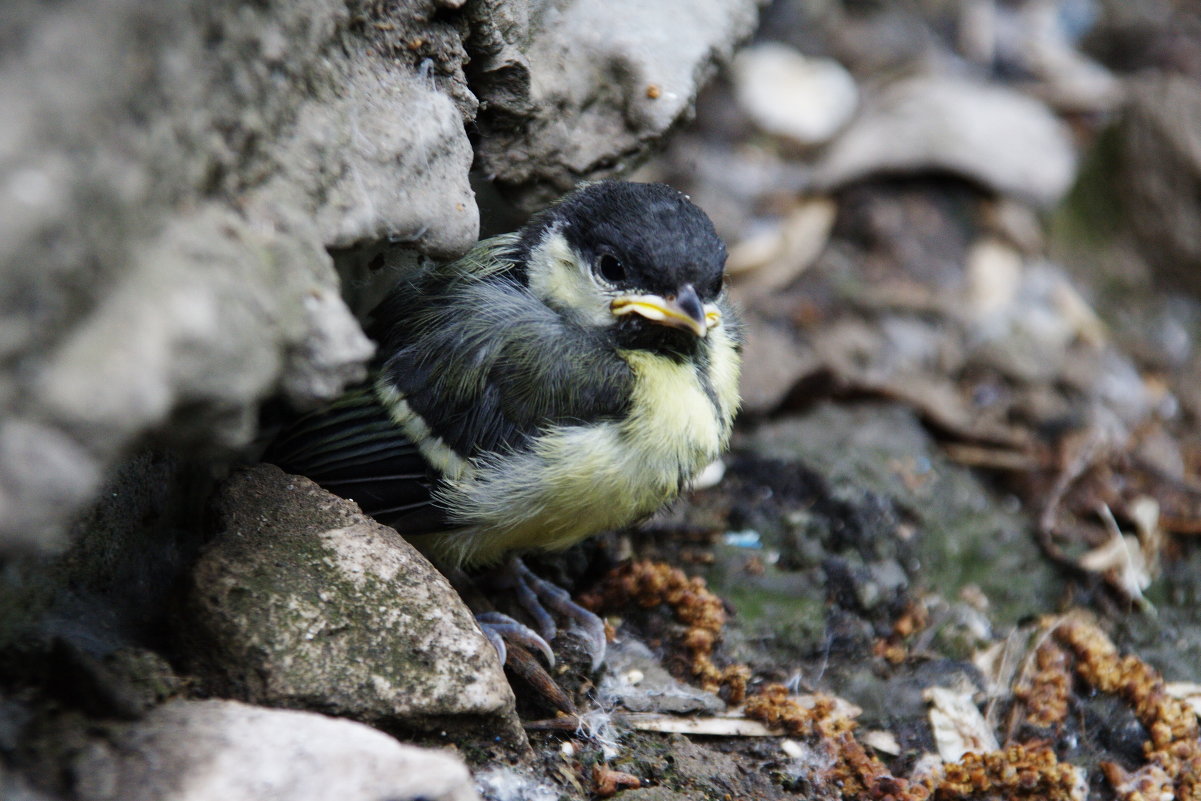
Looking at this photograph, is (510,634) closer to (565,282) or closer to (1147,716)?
(565,282)

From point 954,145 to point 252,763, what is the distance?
3.71 m

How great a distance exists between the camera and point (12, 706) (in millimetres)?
1484

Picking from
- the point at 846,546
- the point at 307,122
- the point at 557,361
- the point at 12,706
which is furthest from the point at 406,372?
the point at 846,546

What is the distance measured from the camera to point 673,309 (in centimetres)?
223

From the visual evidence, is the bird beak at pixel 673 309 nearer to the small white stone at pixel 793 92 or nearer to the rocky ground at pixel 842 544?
the rocky ground at pixel 842 544

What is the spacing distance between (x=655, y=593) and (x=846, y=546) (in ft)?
1.89

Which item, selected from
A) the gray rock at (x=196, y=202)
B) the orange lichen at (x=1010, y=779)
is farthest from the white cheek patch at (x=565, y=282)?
the orange lichen at (x=1010, y=779)

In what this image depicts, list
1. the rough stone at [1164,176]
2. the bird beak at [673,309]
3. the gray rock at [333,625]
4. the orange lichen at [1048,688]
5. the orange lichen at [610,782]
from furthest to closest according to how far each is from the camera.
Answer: the rough stone at [1164,176]
the orange lichen at [1048,688]
the bird beak at [673,309]
the orange lichen at [610,782]
the gray rock at [333,625]

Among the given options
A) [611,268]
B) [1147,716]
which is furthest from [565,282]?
[1147,716]

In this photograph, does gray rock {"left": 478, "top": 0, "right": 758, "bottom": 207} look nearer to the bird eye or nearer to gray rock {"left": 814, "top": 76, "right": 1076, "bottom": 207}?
the bird eye

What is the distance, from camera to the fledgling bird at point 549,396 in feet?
7.34

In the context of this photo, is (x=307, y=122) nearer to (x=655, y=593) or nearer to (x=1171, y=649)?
(x=655, y=593)

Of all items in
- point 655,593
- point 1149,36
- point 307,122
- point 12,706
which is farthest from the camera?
point 1149,36

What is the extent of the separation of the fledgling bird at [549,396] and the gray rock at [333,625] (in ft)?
0.87
